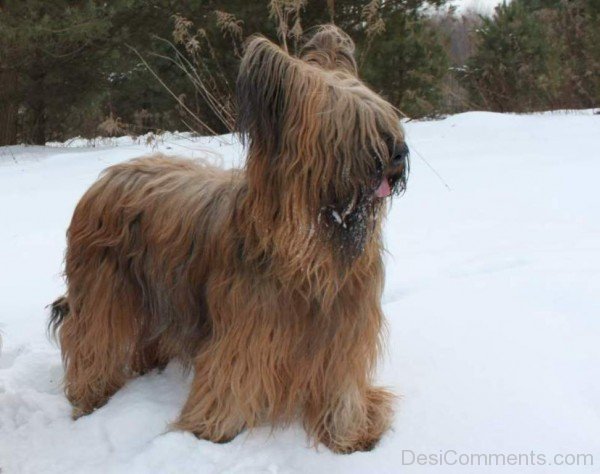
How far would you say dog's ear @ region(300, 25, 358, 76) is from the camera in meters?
2.72

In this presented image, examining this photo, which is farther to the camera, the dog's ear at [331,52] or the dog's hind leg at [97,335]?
the dog's hind leg at [97,335]

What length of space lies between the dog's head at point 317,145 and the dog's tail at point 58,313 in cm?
153

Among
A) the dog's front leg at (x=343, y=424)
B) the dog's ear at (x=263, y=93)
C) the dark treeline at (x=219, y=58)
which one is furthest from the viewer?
the dark treeline at (x=219, y=58)

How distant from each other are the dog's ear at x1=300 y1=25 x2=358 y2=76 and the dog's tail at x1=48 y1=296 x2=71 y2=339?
5.62ft

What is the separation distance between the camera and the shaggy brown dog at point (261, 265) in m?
2.32

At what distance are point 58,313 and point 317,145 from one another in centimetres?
184

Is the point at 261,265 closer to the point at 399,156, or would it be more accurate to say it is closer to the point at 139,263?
the point at 399,156

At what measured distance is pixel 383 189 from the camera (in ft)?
7.60

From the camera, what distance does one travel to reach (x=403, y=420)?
2.85 m

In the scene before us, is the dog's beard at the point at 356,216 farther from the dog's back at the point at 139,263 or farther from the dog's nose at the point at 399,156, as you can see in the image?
the dog's back at the point at 139,263

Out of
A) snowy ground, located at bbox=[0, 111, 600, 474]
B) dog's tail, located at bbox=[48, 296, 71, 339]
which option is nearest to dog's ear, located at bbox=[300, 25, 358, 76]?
snowy ground, located at bbox=[0, 111, 600, 474]

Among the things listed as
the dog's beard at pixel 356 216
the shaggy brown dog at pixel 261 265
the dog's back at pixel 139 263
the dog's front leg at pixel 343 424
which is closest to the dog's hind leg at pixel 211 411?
the shaggy brown dog at pixel 261 265

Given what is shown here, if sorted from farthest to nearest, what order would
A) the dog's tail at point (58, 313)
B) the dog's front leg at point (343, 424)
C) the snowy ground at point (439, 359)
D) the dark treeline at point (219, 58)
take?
1. the dark treeline at point (219, 58)
2. the dog's tail at point (58, 313)
3. the dog's front leg at point (343, 424)
4. the snowy ground at point (439, 359)

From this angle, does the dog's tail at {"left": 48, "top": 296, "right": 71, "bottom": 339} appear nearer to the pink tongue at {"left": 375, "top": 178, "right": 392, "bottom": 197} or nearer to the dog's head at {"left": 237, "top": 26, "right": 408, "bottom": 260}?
the dog's head at {"left": 237, "top": 26, "right": 408, "bottom": 260}
